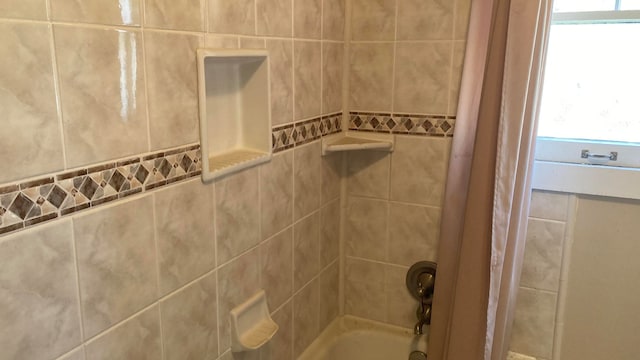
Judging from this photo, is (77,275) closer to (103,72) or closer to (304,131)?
(103,72)

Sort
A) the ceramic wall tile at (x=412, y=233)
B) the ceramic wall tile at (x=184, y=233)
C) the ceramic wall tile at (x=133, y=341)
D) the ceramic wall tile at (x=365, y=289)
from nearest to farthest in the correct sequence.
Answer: the ceramic wall tile at (x=133, y=341)
the ceramic wall tile at (x=184, y=233)
the ceramic wall tile at (x=412, y=233)
the ceramic wall tile at (x=365, y=289)

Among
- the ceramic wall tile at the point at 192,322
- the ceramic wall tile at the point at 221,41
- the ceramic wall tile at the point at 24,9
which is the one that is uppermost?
the ceramic wall tile at the point at 24,9

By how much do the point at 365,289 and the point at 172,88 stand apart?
1303mm

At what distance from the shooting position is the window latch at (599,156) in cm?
171

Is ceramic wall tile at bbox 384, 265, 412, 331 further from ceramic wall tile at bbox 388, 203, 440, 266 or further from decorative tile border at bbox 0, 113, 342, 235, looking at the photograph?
decorative tile border at bbox 0, 113, 342, 235

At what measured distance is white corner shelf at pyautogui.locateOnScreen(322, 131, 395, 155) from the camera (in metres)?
1.85

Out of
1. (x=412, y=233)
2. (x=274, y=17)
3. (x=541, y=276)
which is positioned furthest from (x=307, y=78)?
(x=541, y=276)

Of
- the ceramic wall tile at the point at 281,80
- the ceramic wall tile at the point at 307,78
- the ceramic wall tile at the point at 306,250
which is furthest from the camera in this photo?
the ceramic wall tile at the point at 306,250

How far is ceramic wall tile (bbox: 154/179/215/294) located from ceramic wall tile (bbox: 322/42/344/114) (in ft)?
2.32

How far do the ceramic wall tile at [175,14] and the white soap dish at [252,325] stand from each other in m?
0.74

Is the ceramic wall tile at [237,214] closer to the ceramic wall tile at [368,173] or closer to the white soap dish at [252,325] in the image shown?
the white soap dish at [252,325]

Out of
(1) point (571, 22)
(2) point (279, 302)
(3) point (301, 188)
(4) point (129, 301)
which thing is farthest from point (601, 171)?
(4) point (129, 301)

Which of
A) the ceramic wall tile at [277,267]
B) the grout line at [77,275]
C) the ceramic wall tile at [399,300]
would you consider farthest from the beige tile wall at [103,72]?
the ceramic wall tile at [399,300]

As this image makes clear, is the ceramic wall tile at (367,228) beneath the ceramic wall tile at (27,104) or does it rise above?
beneath
